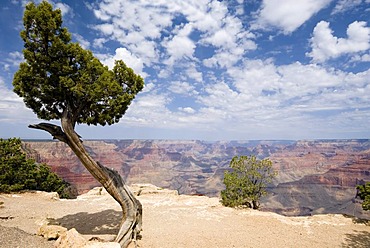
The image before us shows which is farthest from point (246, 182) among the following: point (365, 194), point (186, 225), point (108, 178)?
point (108, 178)

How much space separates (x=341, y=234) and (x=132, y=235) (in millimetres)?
18294

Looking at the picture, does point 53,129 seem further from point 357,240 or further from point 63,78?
point 357,240

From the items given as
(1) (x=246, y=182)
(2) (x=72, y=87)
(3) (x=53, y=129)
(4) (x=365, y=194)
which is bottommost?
(4) (x=365, y=194)

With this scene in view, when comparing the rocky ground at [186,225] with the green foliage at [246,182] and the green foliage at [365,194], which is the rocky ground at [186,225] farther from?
the green foliage at [246,182]

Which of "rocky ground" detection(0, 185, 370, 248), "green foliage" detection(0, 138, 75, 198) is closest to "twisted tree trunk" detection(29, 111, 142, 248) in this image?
"rocky ground" detection(0, 185, 370, 248)

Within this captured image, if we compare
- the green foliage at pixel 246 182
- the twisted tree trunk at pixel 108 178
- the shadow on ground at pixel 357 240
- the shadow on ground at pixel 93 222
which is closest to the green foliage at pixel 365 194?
the shadow on ground at pixel 357 240

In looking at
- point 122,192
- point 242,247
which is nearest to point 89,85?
point 122,192

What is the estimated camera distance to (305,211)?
192 meters

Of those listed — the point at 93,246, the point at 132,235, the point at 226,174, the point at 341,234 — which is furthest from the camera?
the point at 226,174

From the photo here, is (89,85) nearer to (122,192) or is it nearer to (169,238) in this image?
(122,192)

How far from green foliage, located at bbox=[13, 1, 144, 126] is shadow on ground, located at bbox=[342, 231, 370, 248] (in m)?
20.6

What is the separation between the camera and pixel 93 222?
2258 cm

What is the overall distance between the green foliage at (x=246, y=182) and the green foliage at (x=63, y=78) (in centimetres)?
1952

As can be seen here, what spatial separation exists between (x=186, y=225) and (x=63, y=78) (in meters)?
16.3
